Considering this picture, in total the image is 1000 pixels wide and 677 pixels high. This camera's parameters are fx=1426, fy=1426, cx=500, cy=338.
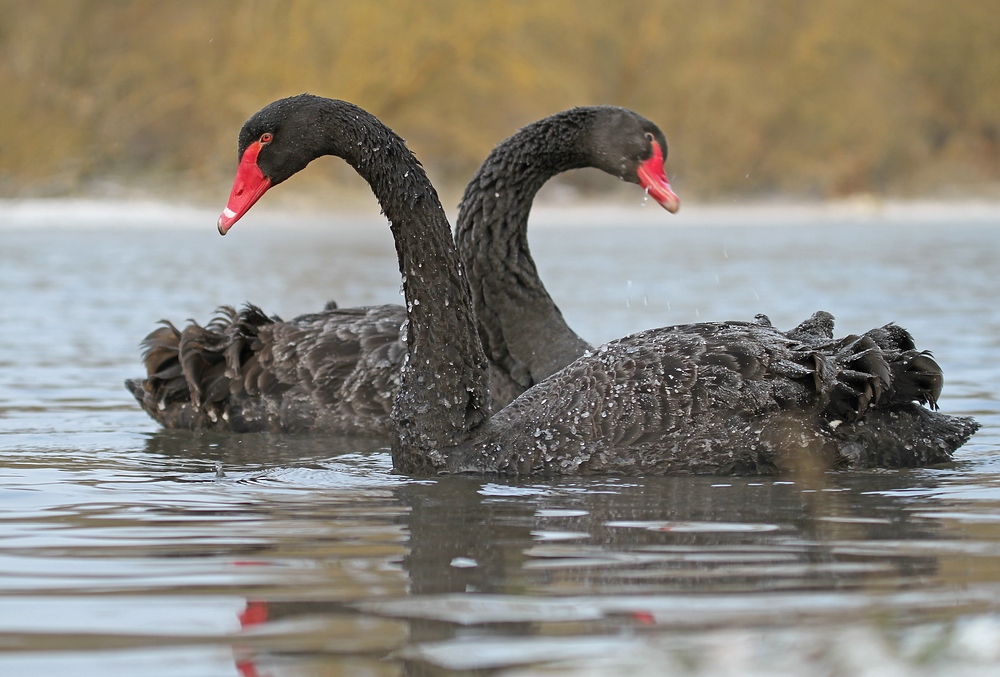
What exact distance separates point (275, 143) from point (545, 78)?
73.0 meters

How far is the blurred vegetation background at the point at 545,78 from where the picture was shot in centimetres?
6444

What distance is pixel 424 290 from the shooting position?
4.64 meters

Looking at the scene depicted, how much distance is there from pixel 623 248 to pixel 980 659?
20412 mm

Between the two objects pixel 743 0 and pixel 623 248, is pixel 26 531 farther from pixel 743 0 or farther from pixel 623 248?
pixel 743 0

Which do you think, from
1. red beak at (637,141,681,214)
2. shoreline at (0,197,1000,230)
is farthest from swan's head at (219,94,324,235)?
shoreline at (0,197,1000,230)

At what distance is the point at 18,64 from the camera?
236 ft

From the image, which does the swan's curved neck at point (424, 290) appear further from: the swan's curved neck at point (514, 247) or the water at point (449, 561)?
the swan's curved neck at point (514, 247)

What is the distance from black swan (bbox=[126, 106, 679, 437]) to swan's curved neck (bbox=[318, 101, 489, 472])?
39.1 inches

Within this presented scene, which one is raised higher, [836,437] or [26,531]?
[836,437]

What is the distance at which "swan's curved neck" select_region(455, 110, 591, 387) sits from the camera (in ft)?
19.1

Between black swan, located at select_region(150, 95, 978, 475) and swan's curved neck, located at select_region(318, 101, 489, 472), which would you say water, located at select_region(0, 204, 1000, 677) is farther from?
swan's curved neck, located at select_region(318, 101, 489, 472)

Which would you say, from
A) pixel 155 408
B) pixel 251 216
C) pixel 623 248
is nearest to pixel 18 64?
pixel 251 216

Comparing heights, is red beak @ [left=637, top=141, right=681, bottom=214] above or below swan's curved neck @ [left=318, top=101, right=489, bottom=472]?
above

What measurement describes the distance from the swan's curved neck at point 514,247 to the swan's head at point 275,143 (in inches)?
52.5
